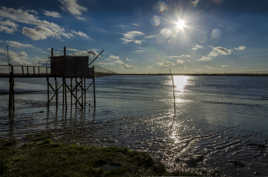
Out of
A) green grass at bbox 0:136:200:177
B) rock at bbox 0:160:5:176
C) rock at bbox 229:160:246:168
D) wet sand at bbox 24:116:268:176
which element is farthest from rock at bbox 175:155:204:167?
rock at bbox 0:160:5:176

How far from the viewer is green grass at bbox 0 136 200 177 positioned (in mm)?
6941

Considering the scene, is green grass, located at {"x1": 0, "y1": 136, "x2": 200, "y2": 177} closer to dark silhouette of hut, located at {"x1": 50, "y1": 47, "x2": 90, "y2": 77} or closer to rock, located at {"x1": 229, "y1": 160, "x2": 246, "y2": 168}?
rock, located at {"x1": 229, "y1": 160, "x2": 246, "y2": 168}

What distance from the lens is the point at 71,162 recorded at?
25.5ft

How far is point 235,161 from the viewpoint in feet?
29.4

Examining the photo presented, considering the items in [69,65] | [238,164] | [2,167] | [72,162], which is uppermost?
[69,65]

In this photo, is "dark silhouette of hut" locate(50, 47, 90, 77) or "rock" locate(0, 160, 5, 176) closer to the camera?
"rock" locate(0, 160, 5, 176)

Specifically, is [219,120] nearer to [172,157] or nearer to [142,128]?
[142,128]

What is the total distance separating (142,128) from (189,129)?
3990 millimetres

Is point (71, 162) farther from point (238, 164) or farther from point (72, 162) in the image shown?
point (238, 164)

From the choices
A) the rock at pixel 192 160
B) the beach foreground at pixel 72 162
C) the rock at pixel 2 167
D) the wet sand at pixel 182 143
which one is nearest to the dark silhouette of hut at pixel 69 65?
the wet sand at pixel 182 143

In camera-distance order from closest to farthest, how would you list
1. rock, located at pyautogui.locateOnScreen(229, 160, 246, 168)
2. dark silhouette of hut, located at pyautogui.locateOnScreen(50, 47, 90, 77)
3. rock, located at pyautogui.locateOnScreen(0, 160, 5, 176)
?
rock, located at pyautogui.locateOnScreen(0, 160, 5, 176) → rock, located at pyautogui.locateOnScreen(229, 160, 246, 168) → dark silhouette of hut, located at pyautogui.locateOnScreen(50, 47, 90, 77)

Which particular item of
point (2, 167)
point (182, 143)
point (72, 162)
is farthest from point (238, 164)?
point (2, 167)

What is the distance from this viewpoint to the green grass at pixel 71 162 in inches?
273

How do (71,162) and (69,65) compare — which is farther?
(69,65)
